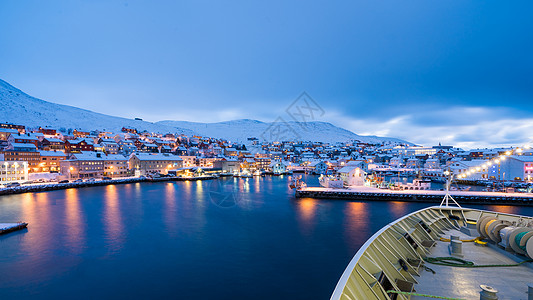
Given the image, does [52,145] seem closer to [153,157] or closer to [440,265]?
[153,157]

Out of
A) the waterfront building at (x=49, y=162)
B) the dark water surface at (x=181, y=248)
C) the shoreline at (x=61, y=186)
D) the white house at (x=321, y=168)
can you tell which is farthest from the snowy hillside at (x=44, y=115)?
the dark water surface at (x=181, y=248)

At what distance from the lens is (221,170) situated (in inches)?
1487

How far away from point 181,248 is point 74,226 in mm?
5679

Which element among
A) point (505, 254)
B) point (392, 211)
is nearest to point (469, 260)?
point (505, 254)

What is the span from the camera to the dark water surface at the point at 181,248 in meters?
5.98

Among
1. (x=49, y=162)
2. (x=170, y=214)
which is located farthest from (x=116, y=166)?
(x=170, y=214)

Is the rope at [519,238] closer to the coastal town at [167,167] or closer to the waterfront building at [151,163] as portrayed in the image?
the coastal town at [167,167]

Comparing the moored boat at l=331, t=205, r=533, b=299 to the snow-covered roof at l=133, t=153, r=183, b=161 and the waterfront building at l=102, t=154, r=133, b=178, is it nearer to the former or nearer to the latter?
the waterfront building at l=102, t=154, r=133, b=178

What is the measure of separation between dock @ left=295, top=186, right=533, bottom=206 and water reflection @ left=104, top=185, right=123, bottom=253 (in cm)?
1122

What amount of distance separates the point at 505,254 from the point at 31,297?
8.24m

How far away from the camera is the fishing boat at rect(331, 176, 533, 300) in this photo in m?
2.08

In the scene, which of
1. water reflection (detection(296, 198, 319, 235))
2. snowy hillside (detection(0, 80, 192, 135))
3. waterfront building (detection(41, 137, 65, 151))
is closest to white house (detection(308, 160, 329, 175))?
water reflection (detection(296, 198, 319, 235))

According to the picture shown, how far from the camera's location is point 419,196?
1784cm

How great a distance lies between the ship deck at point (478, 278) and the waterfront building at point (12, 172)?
96.1 ft
